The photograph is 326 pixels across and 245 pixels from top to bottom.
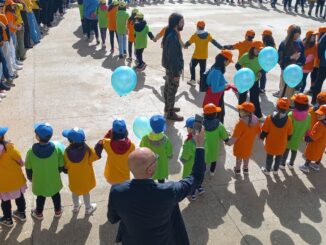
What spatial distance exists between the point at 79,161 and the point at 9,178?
0.87 m

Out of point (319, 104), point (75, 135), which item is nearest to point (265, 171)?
point (319, 104)

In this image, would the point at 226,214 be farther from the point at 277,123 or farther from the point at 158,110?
the point at 158,110

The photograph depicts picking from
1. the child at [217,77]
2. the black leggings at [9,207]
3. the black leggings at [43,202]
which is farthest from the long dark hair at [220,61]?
the black leggings at [9,207]

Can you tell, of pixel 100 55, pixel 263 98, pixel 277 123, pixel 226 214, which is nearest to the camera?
pixel 226 214

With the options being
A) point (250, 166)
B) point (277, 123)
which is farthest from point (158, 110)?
point (277, 123)

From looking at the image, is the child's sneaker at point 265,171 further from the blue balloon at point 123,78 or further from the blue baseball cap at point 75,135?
the blue baseball cap at point 75,135

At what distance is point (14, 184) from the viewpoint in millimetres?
4734

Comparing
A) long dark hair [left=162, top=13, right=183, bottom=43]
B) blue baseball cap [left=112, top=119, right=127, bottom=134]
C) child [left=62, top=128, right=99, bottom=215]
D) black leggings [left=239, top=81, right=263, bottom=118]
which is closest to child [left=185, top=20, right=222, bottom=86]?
black leggings [left=239, top=81, right=263, bottom=118]

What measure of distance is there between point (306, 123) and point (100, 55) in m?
7.54

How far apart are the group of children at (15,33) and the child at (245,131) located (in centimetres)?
558

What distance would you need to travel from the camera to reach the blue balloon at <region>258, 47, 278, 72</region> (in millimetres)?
7152

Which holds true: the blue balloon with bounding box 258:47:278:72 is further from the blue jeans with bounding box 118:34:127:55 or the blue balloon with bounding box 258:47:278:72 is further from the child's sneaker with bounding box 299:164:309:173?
the blue jeans with bounding box 118:34:127:55

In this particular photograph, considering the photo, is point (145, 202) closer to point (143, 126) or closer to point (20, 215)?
point (143, 126)

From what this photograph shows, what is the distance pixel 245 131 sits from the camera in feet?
18.9
